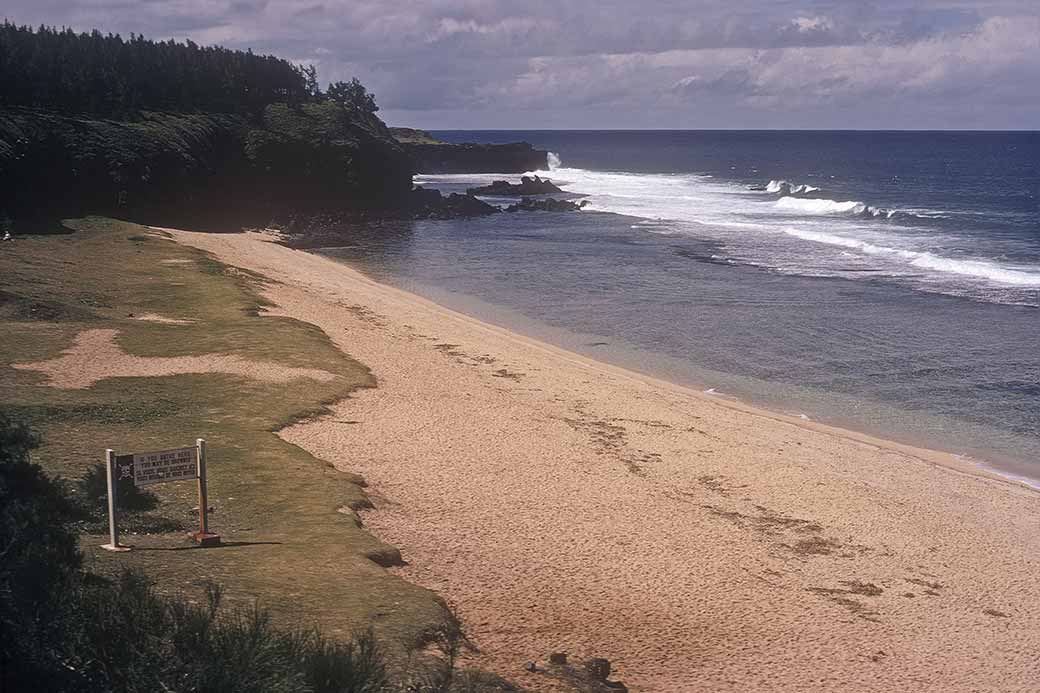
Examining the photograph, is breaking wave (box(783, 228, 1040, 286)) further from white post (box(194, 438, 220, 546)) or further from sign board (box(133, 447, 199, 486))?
sign board (box(133, 447, 199, 486))

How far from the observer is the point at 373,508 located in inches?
536

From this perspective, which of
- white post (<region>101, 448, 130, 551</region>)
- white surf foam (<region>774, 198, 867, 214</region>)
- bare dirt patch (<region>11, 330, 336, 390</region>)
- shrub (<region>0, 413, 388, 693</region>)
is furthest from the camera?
white surf foam (<region>774, 198, 867, 214</region>)

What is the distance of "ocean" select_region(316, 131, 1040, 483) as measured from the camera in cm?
2292

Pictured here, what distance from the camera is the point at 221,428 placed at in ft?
53.6

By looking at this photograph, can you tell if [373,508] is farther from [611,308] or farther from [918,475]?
[611,308]

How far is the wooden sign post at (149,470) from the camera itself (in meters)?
10.3

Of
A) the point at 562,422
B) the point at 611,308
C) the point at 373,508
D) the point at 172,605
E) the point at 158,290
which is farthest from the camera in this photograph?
the point at 611,308

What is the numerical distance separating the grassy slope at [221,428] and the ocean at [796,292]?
9569mm

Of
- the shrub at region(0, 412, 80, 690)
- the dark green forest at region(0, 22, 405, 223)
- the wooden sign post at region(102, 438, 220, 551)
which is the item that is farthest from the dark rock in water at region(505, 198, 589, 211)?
the shrub at region(0, 412, 80, 690)

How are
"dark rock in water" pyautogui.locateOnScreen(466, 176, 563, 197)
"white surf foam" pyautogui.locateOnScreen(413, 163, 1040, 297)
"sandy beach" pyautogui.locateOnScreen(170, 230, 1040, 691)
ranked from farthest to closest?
1. "dark rock in water" pyautogui.locateOnScreen(466, 176, 563, 197)
2. "white surf foam" pyautogui.locateOnScreen(413, 163, 1040, 297)
3. "sandy beach" pyautogui.locateOnScreen(170, 230, 1040, 691)

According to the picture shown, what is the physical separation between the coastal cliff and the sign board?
10242 centimetres

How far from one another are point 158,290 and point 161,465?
20528mm

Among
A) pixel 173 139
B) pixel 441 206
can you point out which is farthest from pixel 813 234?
pixel 173 139

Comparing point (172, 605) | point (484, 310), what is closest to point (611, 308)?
point (484, 310)
